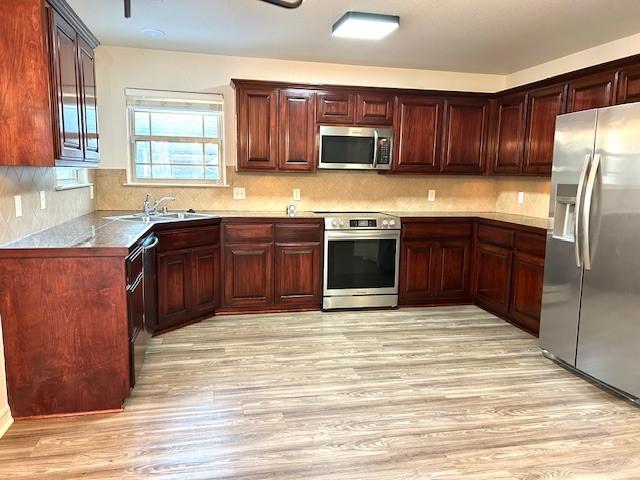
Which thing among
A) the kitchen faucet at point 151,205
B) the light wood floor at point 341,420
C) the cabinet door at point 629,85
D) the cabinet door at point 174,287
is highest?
the cabinet door at point 629,85

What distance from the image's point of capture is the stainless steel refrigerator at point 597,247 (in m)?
2.67

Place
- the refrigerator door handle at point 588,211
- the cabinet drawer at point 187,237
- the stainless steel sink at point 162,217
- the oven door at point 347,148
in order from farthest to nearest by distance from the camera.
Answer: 1. the oven door at point 347,148
2. the stainless steel sink at point 162,217
3. the cabinet drawer at point 187,237
4. the refrigerator door handle at point 588,211

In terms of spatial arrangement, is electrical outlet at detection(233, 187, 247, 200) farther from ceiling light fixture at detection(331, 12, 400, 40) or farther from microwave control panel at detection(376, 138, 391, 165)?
ceiling light fixture at detection(331, 12, 400, 40)

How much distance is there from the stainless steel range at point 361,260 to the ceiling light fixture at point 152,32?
2151mm

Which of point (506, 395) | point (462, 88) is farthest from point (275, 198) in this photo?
point (506, 395)

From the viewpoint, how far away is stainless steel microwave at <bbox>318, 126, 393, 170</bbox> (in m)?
4.48

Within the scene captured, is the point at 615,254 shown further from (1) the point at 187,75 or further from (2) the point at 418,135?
(1) the point at 187,75

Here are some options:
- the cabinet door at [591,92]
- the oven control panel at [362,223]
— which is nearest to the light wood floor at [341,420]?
the oven control panel at [362,223]

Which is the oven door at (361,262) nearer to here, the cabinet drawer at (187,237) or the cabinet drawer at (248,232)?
the cabinet drawer at (248,232)

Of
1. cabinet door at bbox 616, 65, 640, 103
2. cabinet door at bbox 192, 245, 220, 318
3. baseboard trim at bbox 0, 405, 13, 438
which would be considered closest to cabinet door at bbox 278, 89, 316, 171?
cabinet door at bbox 192, 245, 220, 318

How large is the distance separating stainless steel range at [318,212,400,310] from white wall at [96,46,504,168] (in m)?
1.41

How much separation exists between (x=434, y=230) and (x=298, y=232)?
139 cm

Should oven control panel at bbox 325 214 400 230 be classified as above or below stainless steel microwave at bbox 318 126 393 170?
below

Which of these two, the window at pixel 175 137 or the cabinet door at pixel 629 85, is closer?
the cabinet door at pixel 629 85
